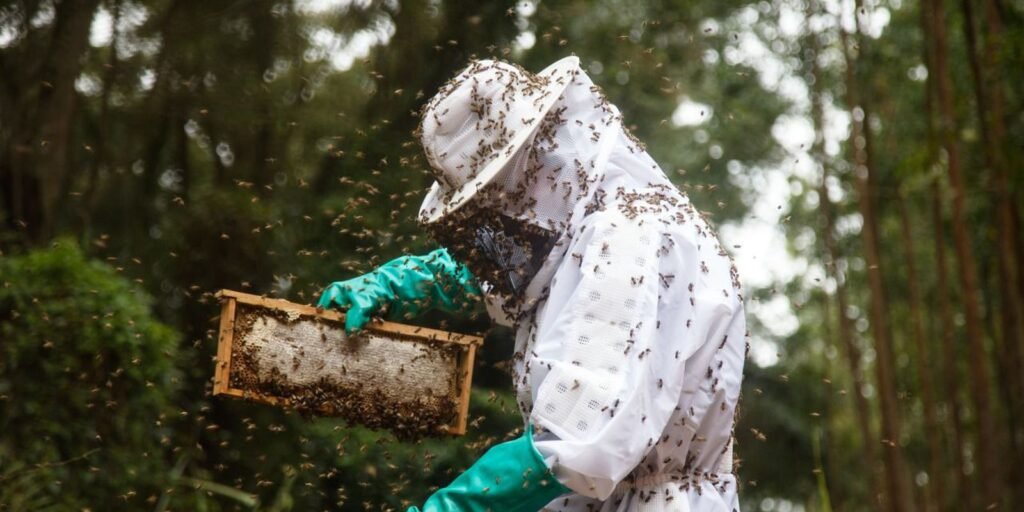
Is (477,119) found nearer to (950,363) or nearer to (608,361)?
(608,361)

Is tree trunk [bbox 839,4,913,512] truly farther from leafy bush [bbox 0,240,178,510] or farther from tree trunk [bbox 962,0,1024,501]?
leafy bush [bbox 0,240,178,510]

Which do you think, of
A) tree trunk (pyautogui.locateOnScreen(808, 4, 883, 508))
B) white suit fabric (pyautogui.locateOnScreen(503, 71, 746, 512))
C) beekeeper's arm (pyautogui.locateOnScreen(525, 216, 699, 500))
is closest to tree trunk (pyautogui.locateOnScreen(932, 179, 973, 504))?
tree trunk (pyautogui.locateOnScreen(808, 4, 883, 508))

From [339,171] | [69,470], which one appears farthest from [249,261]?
[69,470]

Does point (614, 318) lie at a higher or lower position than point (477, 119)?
lower

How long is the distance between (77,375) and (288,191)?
2645 millimetres

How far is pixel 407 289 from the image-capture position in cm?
346

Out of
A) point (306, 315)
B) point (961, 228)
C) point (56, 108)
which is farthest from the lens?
point (961, 228)

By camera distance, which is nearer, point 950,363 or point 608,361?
point 608,361

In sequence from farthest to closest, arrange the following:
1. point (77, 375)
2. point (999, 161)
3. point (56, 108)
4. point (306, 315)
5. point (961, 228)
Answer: point (961, 228)
point (999, 161)
point (56, 108)
point (77, 375)
point (306, 315)

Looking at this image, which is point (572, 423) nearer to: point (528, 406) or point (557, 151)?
point (528, 406)

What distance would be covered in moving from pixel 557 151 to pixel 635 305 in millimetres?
563

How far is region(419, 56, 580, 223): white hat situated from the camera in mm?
2865

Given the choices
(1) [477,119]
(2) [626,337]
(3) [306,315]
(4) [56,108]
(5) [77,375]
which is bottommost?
(5) [77,375]

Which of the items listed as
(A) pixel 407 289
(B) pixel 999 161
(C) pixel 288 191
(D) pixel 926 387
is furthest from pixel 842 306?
(A) pixel 407 289
